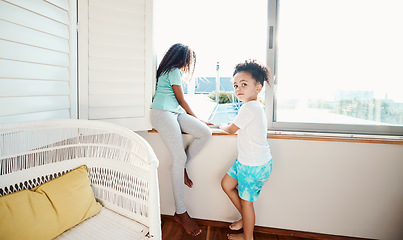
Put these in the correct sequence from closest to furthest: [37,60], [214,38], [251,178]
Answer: [37,60] < [251,178] < [214,38]

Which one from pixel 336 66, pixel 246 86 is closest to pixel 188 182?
pixel 246 86

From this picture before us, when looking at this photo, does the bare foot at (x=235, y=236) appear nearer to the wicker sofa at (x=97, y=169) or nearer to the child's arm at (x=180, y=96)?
the wicker sofa at (x=97, y=169)

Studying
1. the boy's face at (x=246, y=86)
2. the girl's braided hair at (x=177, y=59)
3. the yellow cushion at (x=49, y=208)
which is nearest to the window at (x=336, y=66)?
the boy's face at (x=246, y=86)

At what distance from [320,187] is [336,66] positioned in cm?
87

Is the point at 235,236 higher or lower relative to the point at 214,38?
lower

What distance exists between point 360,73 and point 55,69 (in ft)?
6.39

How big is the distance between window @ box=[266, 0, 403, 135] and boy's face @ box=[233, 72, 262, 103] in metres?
0.32

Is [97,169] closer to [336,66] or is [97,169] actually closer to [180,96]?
[180,96]

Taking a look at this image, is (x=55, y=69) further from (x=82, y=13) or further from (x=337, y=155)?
(x=337, y=155)

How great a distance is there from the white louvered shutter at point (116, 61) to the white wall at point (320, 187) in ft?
1.61

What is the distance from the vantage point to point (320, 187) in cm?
170

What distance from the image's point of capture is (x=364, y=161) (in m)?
1.64

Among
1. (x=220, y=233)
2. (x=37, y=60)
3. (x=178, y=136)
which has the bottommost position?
(x=220, y=233)

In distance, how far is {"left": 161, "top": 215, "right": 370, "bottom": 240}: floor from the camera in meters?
1.69
